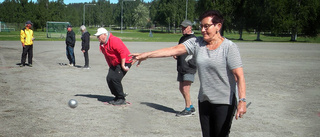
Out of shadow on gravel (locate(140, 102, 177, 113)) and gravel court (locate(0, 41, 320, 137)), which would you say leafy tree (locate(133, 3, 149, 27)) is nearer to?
gravel court (locate(0, 41, 320, 137))

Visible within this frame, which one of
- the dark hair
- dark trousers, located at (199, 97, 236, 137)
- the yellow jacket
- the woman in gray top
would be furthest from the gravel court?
the dark hair

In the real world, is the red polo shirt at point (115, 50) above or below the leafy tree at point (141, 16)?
below

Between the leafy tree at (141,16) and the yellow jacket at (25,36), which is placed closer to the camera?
the yellow jacket at (25,36)

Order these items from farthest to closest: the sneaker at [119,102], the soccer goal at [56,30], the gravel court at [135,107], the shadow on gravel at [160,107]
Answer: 1. the soccer goal at [56,30]
2. the sneaker at [119,102]
3. the shadow on gravel at [160,107]
4. the gravel court at [135,107]

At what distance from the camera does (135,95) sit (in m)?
9.05

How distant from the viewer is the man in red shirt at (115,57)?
749cm

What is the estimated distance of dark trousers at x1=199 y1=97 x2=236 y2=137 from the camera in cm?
356

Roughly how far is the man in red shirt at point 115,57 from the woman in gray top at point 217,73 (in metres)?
3.98

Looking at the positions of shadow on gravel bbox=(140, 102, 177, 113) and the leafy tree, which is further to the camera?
the leafy tree

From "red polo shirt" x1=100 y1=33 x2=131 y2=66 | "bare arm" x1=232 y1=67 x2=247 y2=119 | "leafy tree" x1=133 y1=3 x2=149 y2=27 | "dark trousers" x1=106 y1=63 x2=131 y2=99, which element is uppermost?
"leafy tree" x1=133 y1=3 x2=149 y2=27

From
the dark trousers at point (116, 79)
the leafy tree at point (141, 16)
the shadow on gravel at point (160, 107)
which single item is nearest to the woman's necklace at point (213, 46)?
the shadow on gravel at point (160, 107)

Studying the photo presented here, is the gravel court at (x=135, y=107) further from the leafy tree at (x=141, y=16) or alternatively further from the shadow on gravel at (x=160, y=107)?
the leafy tree at (x=141, y=16)

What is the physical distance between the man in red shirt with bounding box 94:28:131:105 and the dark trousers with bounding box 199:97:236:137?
4059 mm

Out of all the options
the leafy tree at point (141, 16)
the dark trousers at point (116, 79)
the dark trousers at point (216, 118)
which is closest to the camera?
the dark trousers at point (216, 118)
